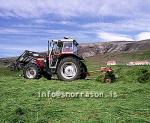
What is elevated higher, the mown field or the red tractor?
the red tractor

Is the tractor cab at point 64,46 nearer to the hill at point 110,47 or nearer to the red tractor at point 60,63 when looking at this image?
the red tractor at point 60,63

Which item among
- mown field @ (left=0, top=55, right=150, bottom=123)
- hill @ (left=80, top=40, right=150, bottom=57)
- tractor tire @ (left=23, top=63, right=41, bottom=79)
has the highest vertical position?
hill @ (left=80, top=40, right=150, bottom=57)

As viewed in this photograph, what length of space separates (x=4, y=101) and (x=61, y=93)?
2.45 metres

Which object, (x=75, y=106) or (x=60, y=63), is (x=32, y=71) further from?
(x=75, y=106)

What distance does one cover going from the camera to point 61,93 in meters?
13.3

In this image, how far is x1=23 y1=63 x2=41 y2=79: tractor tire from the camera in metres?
20.1

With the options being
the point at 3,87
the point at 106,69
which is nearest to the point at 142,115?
the point at 3,87

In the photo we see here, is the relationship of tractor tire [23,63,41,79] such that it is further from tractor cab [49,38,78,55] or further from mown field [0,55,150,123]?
mown field [0,55,150,123]

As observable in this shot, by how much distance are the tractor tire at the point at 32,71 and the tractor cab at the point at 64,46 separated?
1.23 metres

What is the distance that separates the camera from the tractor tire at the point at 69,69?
1919 cm

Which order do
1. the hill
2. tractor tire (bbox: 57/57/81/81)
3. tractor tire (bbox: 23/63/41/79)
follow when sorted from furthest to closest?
1. the hill
2. tractor tire (bbox: 23/63/41/79)
3. tractor tire (bbox: 57/57/81/81)

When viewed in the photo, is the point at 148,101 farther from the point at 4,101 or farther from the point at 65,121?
the point at 4,101

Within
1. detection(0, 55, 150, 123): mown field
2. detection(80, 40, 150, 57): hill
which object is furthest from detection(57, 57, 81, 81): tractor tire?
detection(80, 40, 150, 57): hill

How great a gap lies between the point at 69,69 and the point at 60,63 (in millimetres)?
561
